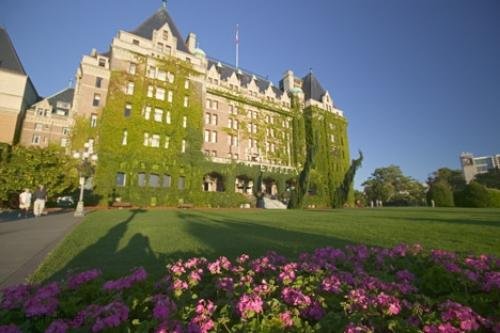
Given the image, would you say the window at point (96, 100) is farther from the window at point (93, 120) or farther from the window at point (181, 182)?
the window at point (181, 182)

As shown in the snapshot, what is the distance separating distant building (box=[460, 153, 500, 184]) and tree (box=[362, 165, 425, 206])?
73.9 meters

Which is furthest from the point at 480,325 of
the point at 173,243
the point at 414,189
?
the point at 414,189

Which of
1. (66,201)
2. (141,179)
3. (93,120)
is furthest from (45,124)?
(141,179)

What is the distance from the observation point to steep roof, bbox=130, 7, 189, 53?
1351 inches

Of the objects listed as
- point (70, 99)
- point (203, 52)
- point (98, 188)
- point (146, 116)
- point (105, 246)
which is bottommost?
point (105, 246)

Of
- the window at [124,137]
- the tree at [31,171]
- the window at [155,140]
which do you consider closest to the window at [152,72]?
the window at [155,140]

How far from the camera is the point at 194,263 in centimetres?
388

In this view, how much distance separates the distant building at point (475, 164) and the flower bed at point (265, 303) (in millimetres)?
150222

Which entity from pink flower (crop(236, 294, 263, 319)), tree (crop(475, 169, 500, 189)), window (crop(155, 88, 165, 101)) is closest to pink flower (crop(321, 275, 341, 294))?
pink flower (crop(236, 294, 263, 319))

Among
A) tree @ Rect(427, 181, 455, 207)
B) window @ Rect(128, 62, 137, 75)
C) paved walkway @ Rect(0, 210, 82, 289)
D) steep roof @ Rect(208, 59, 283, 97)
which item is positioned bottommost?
paved walkway @ Rect(0, 210, 82, 289)

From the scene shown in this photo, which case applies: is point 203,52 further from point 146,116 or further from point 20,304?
point 20,304

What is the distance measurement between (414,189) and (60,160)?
7659 centimetres

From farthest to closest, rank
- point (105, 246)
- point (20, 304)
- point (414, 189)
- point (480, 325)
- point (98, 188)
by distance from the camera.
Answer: point (414, 189) < point (98, 188) < point (105, 246) < point (20, 304) < point (480, 325)

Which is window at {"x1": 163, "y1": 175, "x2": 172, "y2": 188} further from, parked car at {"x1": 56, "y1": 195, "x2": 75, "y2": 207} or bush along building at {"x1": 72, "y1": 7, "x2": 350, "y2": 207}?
parked car at {"x1": 56, "y1": 195, "x2": 75, "y2": 207}
